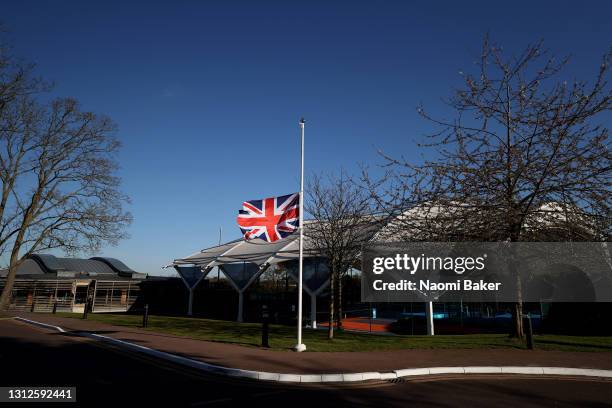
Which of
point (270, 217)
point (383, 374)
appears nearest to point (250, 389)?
→ point (383, 374)

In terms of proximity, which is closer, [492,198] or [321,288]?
[492,198]

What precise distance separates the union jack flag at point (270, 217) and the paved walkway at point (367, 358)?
409 centimetres

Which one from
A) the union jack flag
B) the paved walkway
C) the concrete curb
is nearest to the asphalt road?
the concrete curb

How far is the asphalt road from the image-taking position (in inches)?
271

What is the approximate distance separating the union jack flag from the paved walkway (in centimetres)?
409

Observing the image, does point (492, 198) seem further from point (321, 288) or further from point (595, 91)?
point (321, 288)

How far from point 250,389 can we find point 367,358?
4.54 meters

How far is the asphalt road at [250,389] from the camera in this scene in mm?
6883

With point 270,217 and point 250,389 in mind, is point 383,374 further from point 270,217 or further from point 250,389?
point 270,217

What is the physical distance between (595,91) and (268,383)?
12.5m

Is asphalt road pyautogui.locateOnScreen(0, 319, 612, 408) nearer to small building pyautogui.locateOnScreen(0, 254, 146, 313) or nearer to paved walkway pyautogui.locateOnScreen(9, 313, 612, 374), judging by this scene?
paved walkway pyautogui.locateOnScreen(9, 313, 612, 374)

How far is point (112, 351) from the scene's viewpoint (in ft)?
40.1

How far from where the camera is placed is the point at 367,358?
444 inches

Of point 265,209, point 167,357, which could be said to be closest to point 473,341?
point 265,209
